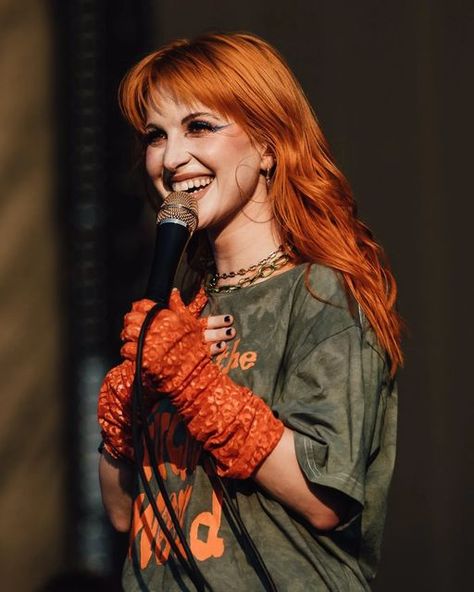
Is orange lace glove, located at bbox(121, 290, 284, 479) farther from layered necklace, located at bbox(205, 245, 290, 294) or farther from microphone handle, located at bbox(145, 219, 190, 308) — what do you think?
layered necklace, located at bbox(205, 245, 290, 294)

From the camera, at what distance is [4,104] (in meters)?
3.22

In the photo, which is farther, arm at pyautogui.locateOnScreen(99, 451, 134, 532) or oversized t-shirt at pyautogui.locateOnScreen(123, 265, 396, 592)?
arm at pyautogui.locateOnScreen(99, 451, 134, 532)

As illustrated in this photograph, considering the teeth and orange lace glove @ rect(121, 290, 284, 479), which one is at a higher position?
the teeth

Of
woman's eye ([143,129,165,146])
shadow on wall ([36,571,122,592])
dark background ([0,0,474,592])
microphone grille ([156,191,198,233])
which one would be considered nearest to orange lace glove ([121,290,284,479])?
microphone grille ([156,191,198,233])

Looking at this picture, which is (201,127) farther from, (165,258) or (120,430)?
(120,430)

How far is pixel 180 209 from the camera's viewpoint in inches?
72.6

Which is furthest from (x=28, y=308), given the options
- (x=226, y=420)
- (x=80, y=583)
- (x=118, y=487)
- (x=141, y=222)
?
(x=226, y=420)

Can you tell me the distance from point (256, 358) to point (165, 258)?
0.26 m

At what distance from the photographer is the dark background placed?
318 cm

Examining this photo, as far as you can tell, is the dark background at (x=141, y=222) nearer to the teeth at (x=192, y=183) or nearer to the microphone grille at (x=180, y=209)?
the teeth at (x=192, y=183)

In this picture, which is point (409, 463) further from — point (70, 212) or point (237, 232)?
point (237, 232)

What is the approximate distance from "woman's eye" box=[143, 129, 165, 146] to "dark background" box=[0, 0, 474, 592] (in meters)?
1.11

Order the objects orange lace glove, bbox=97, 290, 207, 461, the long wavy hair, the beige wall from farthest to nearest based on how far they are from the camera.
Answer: the beige wall < the long wavy hair < orange lace glove, bbox=97, 290, 207, 461

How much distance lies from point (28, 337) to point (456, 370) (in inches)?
43.9
